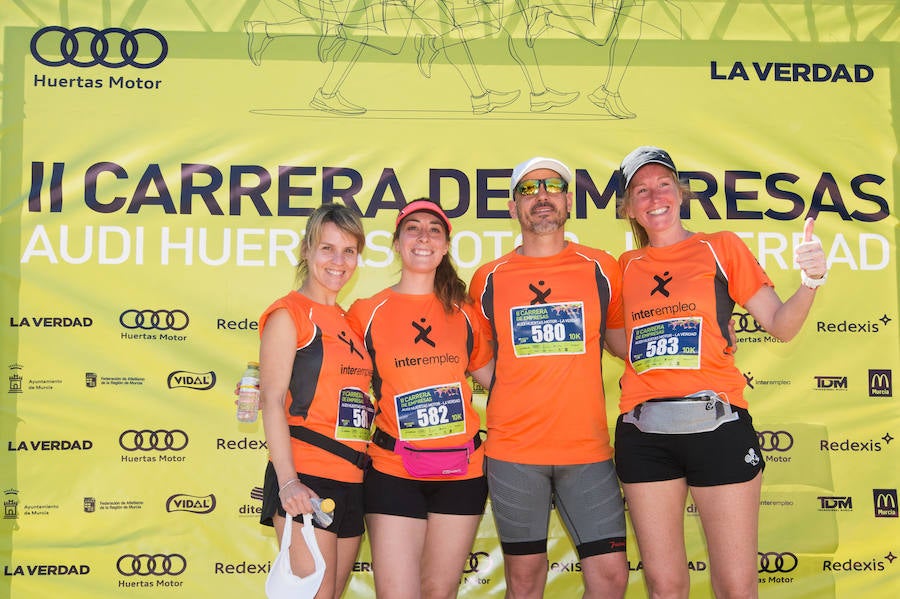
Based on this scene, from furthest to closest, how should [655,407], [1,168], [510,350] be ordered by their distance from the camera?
[1,168] → [510,350] → [655,407]

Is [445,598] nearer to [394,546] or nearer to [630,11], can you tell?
[394,546]

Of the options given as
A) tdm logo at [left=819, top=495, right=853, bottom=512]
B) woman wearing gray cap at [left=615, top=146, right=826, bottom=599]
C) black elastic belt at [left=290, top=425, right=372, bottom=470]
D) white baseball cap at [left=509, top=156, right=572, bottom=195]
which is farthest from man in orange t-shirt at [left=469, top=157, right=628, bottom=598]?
tdm logo at [left=819, top=495, right=853, bottom=512]

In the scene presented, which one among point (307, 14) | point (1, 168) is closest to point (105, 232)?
point (1, 168)

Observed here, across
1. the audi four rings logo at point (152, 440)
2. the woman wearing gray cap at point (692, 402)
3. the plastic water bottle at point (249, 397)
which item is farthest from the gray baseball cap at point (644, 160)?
the audi four rings logo at point (152, 440)

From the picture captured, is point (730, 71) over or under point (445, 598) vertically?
over

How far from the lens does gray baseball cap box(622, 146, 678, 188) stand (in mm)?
2650

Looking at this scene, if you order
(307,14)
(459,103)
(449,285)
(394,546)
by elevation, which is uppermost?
(307,14)

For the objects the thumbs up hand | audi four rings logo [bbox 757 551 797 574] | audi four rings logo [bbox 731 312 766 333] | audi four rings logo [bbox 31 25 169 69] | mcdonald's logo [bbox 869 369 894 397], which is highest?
audi four rings logo [bbox 31 25 169 69]

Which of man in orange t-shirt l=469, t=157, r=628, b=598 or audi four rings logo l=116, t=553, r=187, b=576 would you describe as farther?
audi four rings logo l=116, t=553, r=187, b=576

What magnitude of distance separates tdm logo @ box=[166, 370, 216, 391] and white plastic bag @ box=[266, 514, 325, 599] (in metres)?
1.32

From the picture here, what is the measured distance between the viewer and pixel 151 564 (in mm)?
A: 3348

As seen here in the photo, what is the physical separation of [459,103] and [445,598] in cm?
217

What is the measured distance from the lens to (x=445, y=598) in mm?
2498

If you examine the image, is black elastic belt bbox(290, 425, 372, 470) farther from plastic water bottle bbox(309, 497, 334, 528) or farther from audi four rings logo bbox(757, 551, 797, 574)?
audi four rings logo bbox(757, 551, 797, 574)
